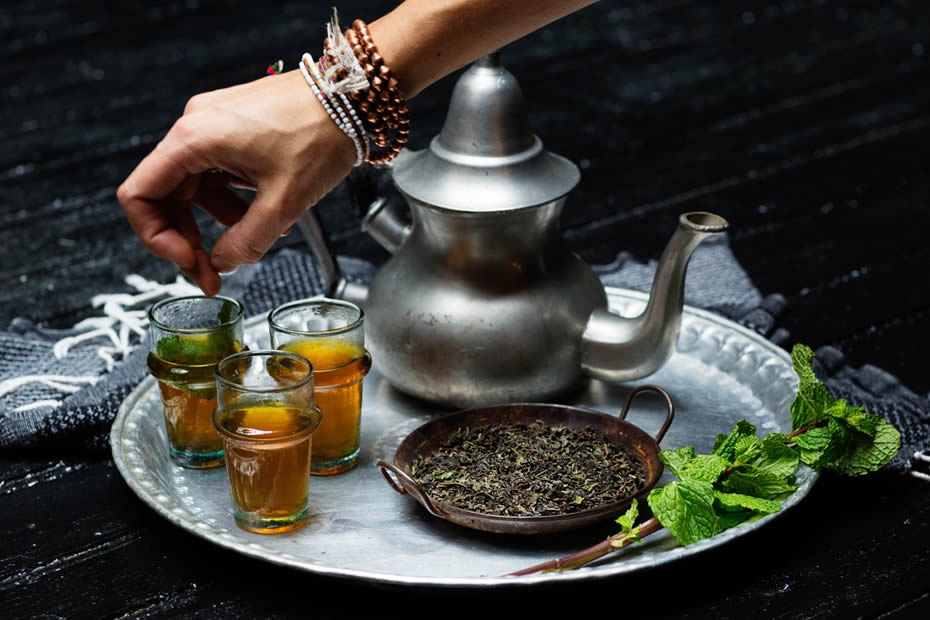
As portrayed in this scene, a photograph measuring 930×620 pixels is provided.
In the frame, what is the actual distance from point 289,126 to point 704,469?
383 mm

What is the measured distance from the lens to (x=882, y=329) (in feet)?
4.23

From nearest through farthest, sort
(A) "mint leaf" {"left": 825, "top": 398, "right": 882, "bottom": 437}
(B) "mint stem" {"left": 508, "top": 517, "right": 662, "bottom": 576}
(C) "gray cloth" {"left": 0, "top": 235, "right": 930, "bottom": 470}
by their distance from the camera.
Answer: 1. (B) "mint stem" {"left": 508, "top": 517, "right": 662, "bottom": 576}
2. (A) "mint leaf" {"left": 825, "top": 398, "right": 882, "bottom": 437}
3. (C) "gray cloth" {"left": 0, "top": 235, "right": 930, "bottom": 470}

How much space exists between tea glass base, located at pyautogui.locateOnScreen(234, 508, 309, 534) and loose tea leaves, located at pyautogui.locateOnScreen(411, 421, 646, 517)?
0.10 meters

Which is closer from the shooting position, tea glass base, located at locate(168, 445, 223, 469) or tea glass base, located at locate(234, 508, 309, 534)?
tea glass base, located at locate(234, 508, 309, 534)

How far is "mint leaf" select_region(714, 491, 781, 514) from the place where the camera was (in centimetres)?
88

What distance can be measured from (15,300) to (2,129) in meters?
0.60

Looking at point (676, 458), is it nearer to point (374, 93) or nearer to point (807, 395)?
point (807, 395)

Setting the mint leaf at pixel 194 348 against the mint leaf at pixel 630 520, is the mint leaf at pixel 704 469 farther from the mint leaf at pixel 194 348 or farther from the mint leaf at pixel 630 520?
the mint leaf at pixel 194 348

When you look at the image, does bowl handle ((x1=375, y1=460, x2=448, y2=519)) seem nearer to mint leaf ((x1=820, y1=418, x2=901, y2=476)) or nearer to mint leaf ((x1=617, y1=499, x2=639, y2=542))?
mint leaf ((x1=617, y1=499, x2=639, y2=542))

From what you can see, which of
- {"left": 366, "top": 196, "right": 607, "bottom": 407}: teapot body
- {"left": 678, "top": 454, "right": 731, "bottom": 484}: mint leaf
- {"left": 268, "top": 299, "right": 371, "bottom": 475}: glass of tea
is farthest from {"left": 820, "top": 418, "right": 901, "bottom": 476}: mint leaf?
{"left": 268, "top": 299, "right": 371, "bottom": 475}: glass of tea

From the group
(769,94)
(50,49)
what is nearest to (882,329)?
(769,94)

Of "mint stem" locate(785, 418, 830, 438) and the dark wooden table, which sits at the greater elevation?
"mint stem" locate(785, 418, 830, 438)

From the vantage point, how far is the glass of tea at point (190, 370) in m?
0.98

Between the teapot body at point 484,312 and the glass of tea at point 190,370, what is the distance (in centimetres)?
14
